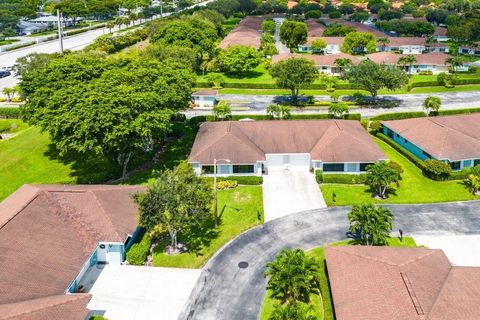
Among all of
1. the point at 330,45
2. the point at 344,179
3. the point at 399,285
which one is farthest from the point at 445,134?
the point at 330,45

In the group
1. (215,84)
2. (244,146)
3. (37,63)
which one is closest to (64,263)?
(244,146)

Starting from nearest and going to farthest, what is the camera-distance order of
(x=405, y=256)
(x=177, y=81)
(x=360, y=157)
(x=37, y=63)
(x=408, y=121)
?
(x=405, y=256) → (x=360, y=157) → (x=177, y=81) → (x=408, y=121) → (x=37, y=63)

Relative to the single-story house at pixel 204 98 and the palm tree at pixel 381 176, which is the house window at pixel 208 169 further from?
the single-story house at pixel 204 98

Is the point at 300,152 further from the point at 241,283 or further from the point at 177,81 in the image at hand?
the point at 241,283

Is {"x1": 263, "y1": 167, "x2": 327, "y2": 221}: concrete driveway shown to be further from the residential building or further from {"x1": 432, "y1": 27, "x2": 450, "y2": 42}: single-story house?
{"x1": 432, "y1": 27, "x2": 450, "y2": 42}: single-story house

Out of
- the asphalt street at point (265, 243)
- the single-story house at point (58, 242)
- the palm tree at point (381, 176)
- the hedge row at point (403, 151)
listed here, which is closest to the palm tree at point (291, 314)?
the asphalt street at point (265, 243)

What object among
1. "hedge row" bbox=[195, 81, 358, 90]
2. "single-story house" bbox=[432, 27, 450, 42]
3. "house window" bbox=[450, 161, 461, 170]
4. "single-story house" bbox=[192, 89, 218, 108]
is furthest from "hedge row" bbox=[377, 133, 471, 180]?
"single-story house" bbox=[432, 27, 450, 42]
